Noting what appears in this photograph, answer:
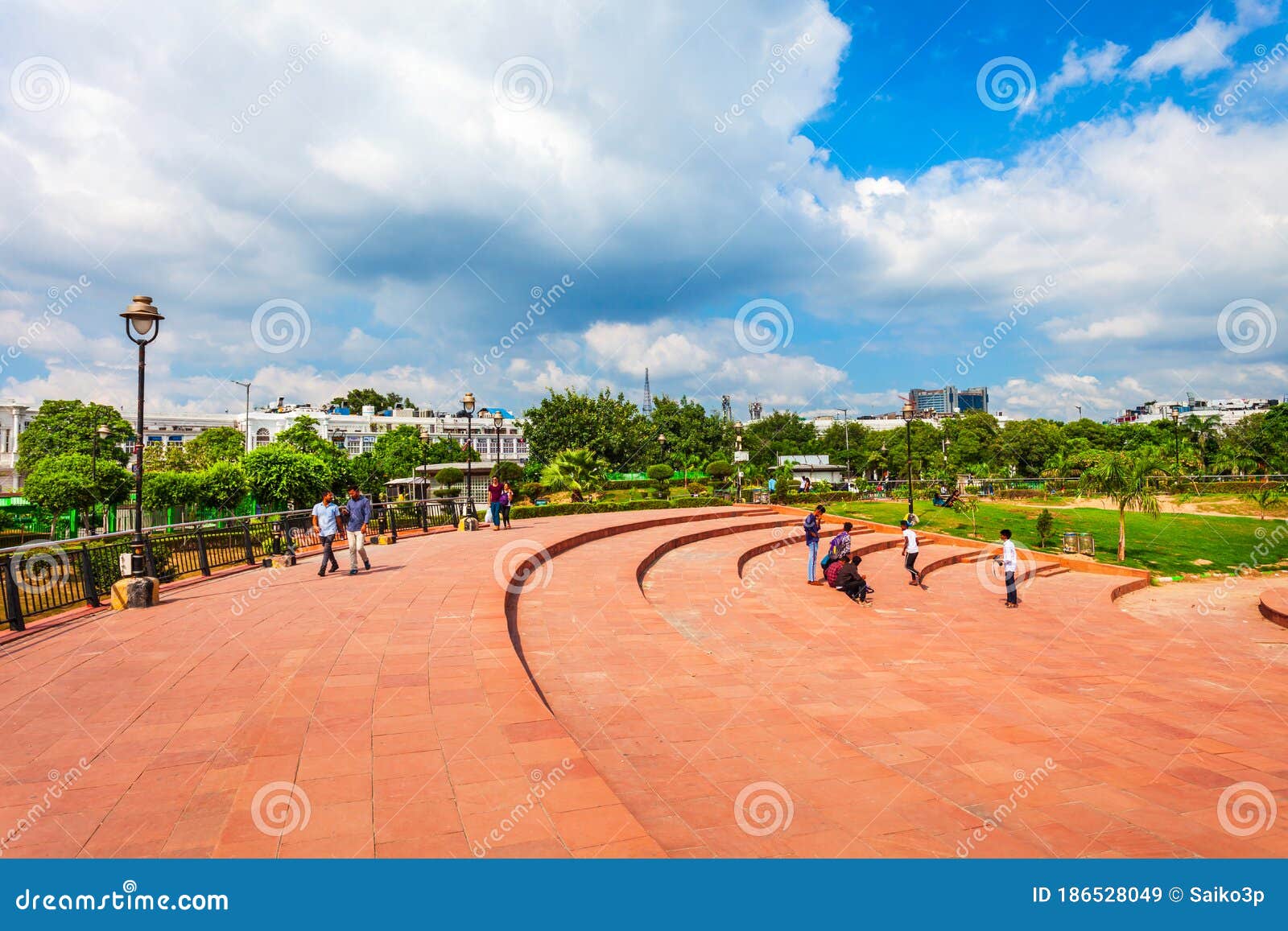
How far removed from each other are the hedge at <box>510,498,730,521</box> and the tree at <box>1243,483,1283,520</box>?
996 inches

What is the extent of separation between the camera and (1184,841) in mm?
3703

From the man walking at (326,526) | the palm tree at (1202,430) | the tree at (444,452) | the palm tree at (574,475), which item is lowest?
the man walking at (326,526)

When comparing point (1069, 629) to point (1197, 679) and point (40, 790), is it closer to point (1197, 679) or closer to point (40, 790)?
point (1197, 679)

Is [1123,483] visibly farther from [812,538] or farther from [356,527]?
[356,527]

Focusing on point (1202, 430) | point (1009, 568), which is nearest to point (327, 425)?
point (1009, 568)

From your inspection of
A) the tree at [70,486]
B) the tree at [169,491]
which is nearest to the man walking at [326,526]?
the tree at [169,491]

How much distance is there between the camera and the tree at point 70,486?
1337 inches

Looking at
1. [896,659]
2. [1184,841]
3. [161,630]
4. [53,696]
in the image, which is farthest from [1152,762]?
[161,630]

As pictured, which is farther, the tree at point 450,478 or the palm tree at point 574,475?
the tree at point 450,478

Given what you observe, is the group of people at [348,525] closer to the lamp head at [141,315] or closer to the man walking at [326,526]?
the man walking at [326,526]

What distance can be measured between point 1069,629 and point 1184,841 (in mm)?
8389

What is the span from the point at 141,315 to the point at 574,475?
890 inches

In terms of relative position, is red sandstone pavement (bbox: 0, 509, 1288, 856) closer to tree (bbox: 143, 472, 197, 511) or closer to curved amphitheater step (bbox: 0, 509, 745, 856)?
curved amphitheater step (bbox: 0, 509, 745, 856)

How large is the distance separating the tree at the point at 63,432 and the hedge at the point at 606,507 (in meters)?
42.5
